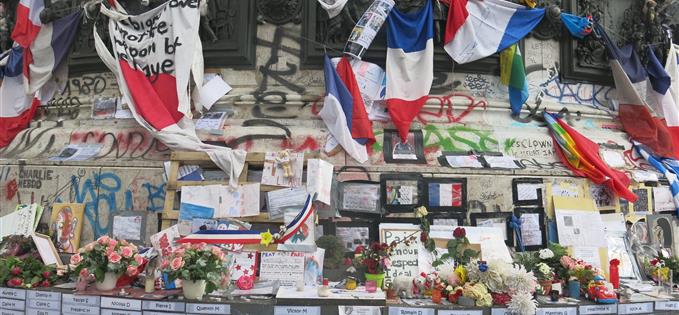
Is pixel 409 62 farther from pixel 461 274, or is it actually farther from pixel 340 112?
pixel 461 274

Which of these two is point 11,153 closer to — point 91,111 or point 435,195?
point 91,111

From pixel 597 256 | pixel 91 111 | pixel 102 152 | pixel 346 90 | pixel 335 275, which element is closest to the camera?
pixel 335 275

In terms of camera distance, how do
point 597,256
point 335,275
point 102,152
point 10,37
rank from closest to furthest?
point 335,275 < point 597,256 < point 102,152 < point 10,37

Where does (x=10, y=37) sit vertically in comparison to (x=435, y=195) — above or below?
above

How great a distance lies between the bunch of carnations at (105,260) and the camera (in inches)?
222

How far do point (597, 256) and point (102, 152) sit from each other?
730cm

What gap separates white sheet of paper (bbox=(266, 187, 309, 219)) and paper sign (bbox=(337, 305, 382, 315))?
181 centimetres

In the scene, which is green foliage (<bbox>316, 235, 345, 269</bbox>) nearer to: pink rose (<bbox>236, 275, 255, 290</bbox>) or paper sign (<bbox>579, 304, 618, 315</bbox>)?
pink rose (<bbox>236, 275, 255, 290</bbox>)

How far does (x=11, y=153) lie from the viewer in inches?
355

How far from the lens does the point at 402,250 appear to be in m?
6.59

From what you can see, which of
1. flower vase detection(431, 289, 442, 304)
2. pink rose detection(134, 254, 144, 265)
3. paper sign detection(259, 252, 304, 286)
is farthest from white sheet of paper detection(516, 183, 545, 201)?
pink rose detection(134, 254, 144, 265)

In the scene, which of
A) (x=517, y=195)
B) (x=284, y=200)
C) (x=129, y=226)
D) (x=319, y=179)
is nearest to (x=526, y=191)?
(x=517, y=195)

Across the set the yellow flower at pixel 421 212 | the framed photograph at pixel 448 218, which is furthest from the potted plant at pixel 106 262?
the framed photograph at pixel 448 218

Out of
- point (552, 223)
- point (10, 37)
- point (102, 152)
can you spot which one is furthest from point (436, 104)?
point (10, 37)
